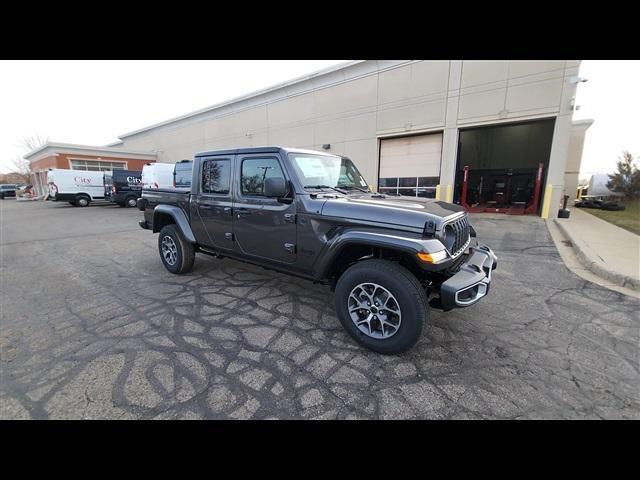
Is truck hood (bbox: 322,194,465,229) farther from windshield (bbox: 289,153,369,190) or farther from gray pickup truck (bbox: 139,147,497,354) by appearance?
windshield (bbox: 289,153,369,190)

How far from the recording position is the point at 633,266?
4816mm

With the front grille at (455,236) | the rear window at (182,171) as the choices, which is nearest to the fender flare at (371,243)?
the front grille at (455,236)

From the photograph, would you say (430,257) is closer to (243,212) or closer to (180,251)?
(243,212)

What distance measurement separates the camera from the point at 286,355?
8.63 feet

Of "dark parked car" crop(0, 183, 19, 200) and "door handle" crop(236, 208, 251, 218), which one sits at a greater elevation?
"door handle" crop(236, 208, 251, 218)

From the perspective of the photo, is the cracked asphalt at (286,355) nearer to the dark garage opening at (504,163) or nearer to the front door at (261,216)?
the front door at (261,216)

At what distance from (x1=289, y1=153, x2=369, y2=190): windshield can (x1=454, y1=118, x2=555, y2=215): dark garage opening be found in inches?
391

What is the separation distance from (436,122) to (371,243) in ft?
37.4

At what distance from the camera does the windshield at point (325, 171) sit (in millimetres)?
3312

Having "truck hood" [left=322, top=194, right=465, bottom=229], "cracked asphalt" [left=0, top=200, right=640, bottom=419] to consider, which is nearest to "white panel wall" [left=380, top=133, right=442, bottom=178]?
"cracked asphalt" [left=0, top=200, right=640, bottom=419]

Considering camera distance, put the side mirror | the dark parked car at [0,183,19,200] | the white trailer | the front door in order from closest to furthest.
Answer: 1. the side mirror
2. the front door
3. the white trailer
4. the dark parked car at [0,183,19,200]

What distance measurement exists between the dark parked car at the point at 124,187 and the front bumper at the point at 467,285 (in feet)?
66.1

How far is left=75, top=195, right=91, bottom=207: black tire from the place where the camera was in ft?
62.2

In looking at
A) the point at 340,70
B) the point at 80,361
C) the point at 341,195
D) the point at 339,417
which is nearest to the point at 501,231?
the point at 341,195
